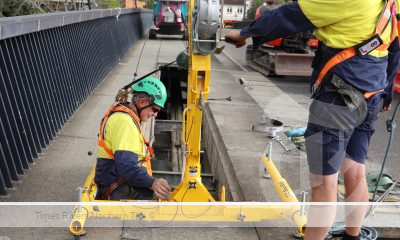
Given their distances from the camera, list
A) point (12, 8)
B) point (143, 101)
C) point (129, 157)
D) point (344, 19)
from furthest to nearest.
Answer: point (12, 8) < point (143, 101) < point (129, 157) < point (344, 19)

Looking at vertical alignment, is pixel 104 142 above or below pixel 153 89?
below

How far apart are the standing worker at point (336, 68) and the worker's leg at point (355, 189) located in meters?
0.26

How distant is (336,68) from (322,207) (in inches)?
34.5

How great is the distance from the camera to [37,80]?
5438 millimetres

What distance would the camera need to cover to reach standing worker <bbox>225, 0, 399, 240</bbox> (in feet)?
9.17

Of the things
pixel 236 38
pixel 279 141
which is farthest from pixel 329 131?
pixel 279 141

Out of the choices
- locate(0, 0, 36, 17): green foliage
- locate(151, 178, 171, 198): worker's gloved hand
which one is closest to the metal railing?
locate(151, 178, 171, 198): worker's gloved hand

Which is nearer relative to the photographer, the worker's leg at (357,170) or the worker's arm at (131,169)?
the worker's leg at (357,170)

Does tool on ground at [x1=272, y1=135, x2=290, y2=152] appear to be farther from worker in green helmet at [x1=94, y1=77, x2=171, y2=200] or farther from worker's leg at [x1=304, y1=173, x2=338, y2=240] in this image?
worker's leg at [x1=304, y1=173, x2=338, y2=240]

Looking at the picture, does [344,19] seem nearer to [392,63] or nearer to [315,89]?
[315,89]

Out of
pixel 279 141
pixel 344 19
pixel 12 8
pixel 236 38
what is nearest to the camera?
pixel 344 19

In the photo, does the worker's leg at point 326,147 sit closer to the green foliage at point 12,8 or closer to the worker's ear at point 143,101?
Result: the worker's ear at point 143,101

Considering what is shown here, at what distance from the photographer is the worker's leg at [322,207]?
297 centimetres

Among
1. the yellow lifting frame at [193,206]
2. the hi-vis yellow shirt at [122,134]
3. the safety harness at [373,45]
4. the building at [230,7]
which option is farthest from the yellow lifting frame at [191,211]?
the building at [230,7]
